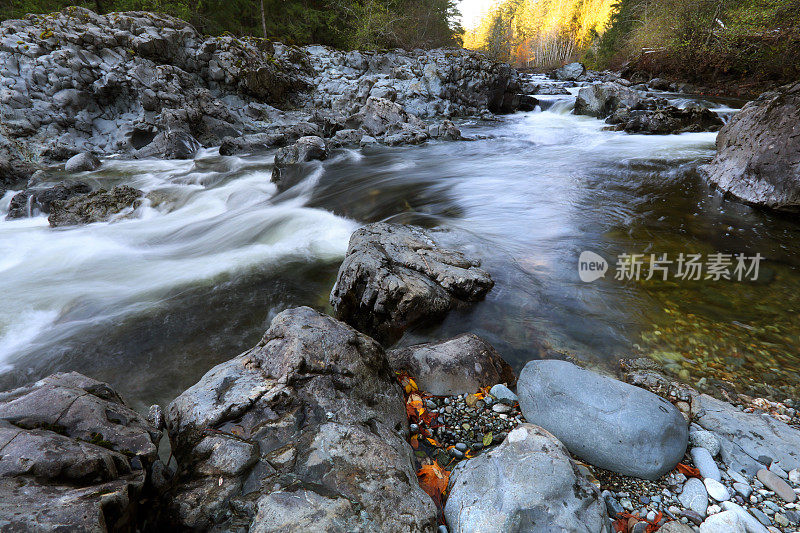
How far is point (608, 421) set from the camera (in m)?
2.46

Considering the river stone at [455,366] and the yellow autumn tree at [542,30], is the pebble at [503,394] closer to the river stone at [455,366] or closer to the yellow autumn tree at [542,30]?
the river stone at [455,366]

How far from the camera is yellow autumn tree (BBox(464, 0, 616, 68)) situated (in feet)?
177

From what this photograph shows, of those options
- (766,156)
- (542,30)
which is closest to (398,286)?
(766,156)

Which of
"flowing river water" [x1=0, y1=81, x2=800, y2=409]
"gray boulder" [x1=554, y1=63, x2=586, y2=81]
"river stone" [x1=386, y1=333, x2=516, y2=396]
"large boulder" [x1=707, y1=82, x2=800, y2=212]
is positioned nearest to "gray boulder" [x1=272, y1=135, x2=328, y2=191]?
"flowing river water" [x1=0, y1=81, x2=800, y2=409]

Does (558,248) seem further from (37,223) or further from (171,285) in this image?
(37,223)

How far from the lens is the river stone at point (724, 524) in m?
1.92

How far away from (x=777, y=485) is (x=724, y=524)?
0.57 m

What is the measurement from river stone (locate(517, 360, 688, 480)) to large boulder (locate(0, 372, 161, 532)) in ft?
8.27

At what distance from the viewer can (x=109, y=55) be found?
14281mm

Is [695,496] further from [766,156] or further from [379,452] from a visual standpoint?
[766,156]

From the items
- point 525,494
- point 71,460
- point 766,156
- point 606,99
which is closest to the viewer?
point 71,460

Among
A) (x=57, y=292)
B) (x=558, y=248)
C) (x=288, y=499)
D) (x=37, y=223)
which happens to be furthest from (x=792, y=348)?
(x=37, y=223)

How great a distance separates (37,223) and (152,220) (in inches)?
93.9

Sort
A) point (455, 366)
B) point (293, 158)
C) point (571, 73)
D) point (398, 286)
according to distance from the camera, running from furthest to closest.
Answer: point (571, 73) < point (293, 158) < point (398, 286) < point (455, 366)
